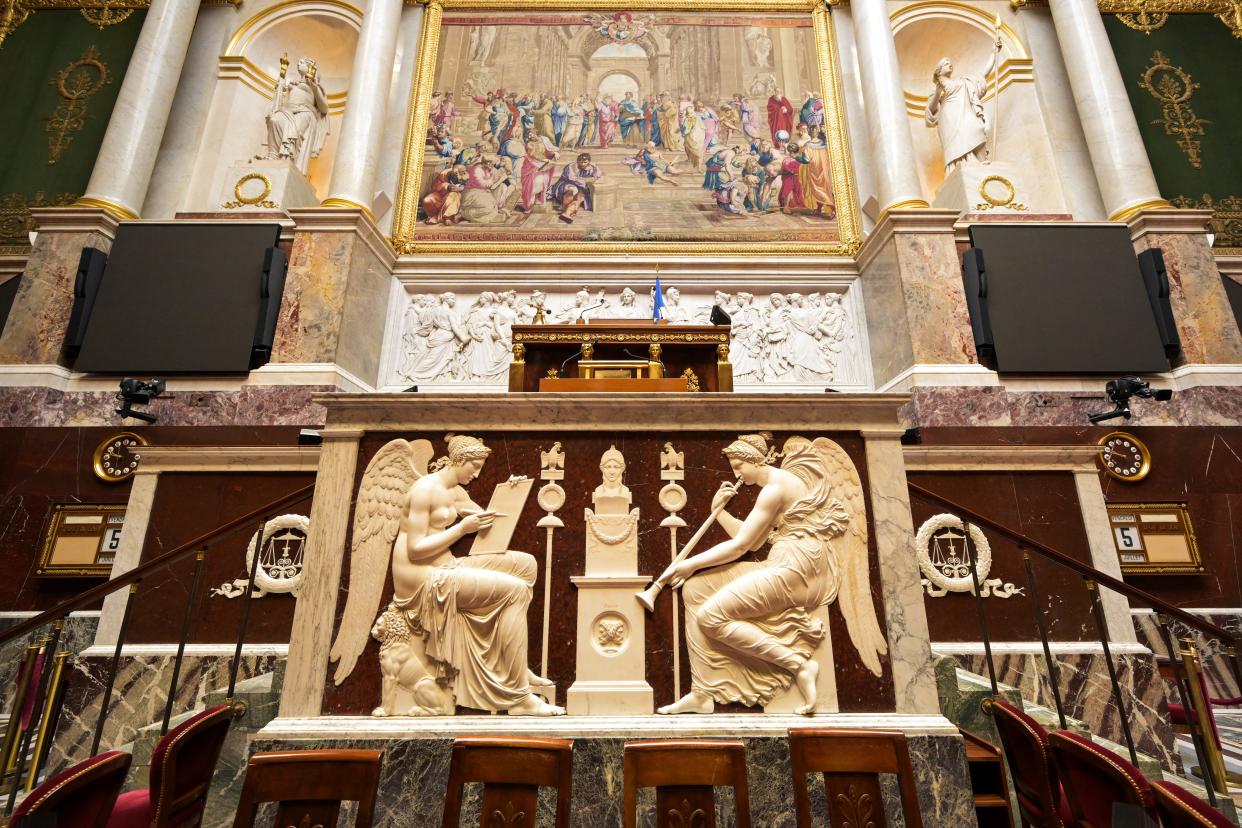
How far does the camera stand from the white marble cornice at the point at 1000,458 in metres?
4.95

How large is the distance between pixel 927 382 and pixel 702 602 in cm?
489

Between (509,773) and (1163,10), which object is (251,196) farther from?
(1163,10)

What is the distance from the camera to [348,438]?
3.34 metres

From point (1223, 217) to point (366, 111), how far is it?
445 inches

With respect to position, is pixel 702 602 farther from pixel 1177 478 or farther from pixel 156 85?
pixel 156 85

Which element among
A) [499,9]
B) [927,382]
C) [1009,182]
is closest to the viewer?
[927,382]

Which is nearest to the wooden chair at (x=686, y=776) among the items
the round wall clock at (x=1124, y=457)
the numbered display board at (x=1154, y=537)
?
the numbered display board at (x=1154, y=537)

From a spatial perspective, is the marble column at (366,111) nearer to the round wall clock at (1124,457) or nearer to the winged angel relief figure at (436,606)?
the winged angel relief figure at (436,606)

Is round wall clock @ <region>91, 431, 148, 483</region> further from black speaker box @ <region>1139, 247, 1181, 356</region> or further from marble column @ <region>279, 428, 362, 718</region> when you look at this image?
black speaker box @ <region>1139, 247, 1181, 356</region>

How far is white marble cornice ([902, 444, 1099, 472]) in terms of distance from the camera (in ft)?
16.3

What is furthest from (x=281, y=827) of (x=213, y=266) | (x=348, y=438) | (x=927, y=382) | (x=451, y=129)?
(x=451, y=129)

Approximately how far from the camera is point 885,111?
8.88 m

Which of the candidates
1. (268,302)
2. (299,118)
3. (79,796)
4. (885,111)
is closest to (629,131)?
(885,111)

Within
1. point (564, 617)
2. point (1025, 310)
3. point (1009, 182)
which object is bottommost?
point (564, 617)
